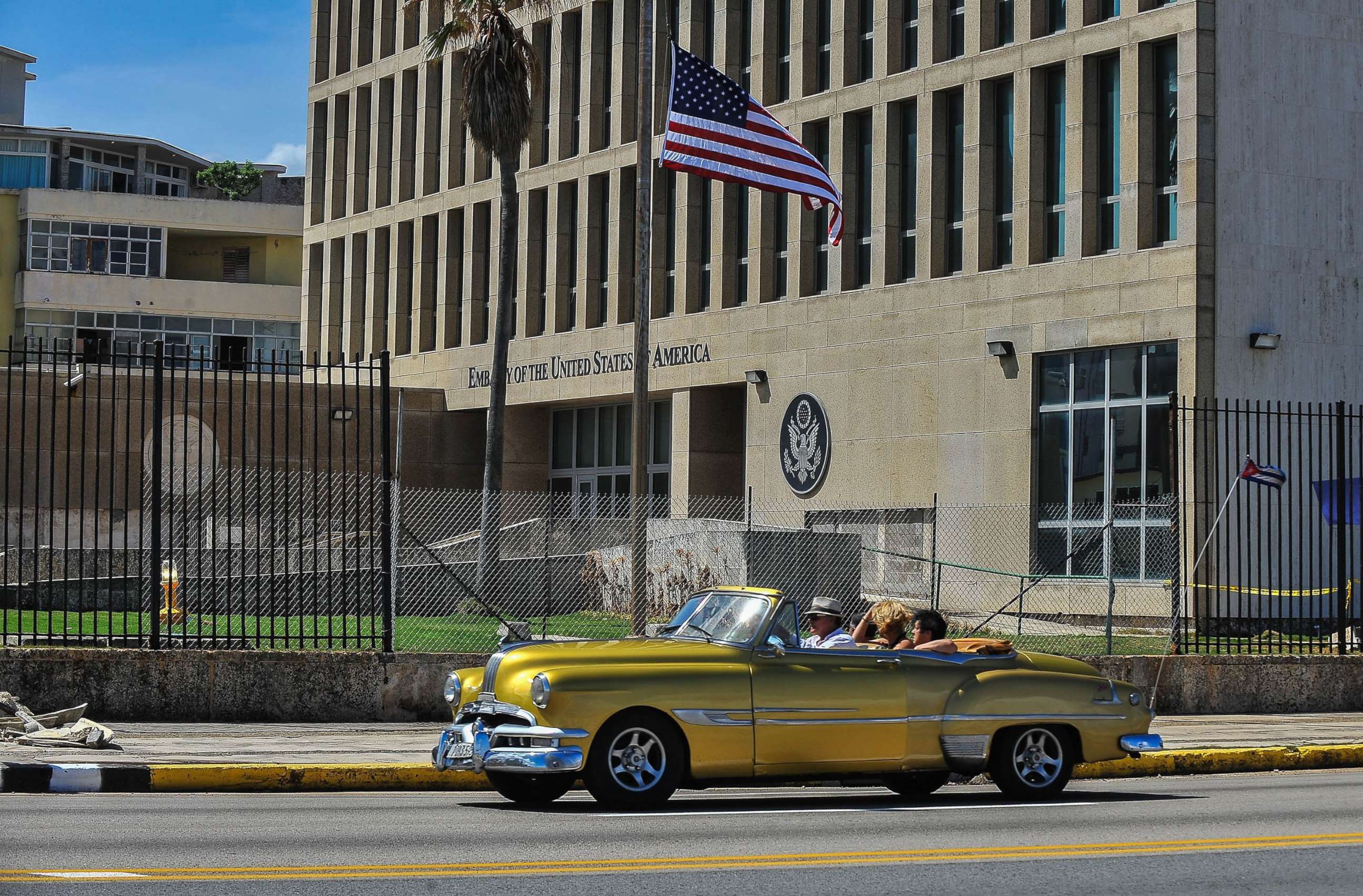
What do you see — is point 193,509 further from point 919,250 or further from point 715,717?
point 715,717

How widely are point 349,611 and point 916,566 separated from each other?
9.80 meters

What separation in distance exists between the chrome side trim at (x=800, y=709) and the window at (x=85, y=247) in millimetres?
59422

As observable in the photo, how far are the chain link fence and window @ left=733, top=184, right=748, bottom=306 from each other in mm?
5233

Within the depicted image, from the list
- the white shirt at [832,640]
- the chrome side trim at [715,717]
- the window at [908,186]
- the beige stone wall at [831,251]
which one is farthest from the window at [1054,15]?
the chrome side trim at [715,717]

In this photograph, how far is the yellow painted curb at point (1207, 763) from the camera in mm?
14859

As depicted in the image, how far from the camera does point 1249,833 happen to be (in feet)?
33.3

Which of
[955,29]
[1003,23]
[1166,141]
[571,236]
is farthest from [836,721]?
[571,236]

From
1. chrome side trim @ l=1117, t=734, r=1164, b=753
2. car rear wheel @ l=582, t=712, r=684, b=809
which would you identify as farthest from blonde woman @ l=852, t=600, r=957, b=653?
car rear wheel @ l=582, t=712, r=684, b=809

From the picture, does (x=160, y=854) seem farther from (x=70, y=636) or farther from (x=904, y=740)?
(x=70, y=636)

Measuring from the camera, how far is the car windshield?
11.7m

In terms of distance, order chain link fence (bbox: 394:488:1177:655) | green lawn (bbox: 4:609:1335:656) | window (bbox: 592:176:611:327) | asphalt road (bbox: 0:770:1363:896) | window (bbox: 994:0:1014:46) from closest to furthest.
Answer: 1. asphalt road (bbox: 0:770:1363:896)
2. green lawn (bbox: 4:609:1335:656)
3. chain link fence (bbox: 394:488:1177:655)
4. window (bbox: 994:0:1014:46)
5. window (bbox: 592:176:611:327)

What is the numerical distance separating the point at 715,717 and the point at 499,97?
2304 centimetres

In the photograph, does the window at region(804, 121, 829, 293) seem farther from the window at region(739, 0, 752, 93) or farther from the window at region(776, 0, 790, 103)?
the window at region(739, 0, 752, 93)

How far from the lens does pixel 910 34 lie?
35.2 metres
